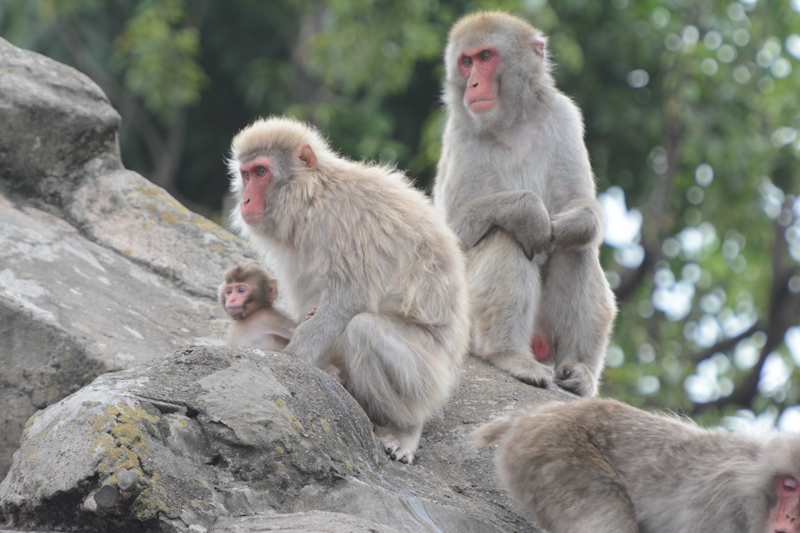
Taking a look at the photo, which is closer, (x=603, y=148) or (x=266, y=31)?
(x=603, y=148)

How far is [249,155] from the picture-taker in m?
4.04

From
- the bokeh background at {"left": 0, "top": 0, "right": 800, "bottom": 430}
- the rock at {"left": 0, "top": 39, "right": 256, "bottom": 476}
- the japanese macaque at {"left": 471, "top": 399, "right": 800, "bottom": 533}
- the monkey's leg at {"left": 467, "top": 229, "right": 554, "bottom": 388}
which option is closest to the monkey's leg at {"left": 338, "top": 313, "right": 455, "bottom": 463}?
the japanese macaque at {"left": 471, "top": 399, "right": 800, "bottom": 533}

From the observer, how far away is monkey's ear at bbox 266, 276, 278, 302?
14.1ft

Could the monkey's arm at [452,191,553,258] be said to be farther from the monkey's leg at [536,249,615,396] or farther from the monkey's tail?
the monkey's tail

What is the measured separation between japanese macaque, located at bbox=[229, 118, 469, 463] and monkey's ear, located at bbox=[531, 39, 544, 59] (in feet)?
5.87

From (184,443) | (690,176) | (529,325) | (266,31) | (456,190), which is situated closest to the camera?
(184,443)

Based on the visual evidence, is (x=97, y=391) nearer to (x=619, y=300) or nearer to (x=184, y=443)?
(x=184, y=443)

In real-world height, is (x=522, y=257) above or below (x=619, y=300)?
above

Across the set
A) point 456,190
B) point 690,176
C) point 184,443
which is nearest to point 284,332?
point 184,443

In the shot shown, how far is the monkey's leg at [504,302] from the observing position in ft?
16.3

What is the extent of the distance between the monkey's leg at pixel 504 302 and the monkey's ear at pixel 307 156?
1.41 metres

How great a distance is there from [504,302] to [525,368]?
0.39 metres

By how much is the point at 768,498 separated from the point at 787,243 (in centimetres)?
831

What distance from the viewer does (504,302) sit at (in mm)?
4984
